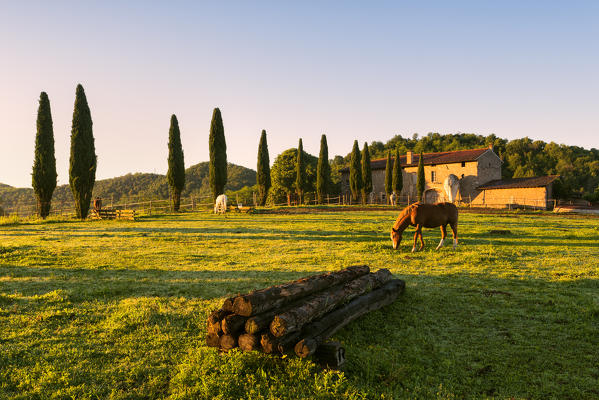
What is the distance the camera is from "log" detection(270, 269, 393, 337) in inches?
167

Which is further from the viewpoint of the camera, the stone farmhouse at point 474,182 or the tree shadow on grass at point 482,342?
the stone farmhouse at point 474,182

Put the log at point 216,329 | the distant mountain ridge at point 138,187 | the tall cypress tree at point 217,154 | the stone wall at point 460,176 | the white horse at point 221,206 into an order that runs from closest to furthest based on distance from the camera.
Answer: the log at point 216,329 → the white horse at point 221,206 → the tall cypress tree at point 217,154 → the stone wall at point 460,176 → the distant mountain ridge at point 138,187

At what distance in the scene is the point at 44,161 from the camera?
3022 cm

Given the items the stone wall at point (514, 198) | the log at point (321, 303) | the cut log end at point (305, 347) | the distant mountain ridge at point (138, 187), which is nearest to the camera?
the cut log end at point (305, 347)

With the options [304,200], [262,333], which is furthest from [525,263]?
[304,200]

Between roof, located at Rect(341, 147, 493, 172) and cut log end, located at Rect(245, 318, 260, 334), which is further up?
roof, located at Rect(341, 147, 493, 172)

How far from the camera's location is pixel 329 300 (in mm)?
5211

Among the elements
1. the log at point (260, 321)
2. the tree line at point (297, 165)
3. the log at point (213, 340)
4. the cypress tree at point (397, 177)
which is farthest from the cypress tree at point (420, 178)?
the log at point (213, 340)

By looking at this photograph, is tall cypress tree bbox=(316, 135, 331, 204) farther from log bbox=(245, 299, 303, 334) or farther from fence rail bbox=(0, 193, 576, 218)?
log bbox=(245, 299, 303, 334)

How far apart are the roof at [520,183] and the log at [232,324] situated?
5108 centimetres

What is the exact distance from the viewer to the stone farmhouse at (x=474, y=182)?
4566cm

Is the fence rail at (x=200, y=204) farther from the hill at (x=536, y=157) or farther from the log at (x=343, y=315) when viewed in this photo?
the log at (x=343, y=315)

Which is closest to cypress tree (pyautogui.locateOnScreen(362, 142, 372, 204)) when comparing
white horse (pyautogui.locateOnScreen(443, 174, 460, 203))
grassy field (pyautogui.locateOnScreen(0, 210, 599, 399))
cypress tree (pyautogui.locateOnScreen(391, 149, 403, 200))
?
Answer: cypress tree (pyautogui.locateOnScreen(391, 149, 403, 200))

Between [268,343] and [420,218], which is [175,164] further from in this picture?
[268,343]
